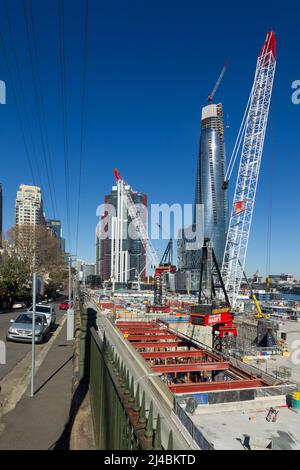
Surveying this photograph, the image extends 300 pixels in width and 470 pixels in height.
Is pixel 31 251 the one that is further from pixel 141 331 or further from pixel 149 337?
pixel 149 337

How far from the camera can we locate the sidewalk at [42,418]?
18.0 ft

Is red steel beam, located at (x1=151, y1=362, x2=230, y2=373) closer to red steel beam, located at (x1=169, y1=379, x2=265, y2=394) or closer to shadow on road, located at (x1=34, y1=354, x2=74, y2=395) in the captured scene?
red steel beam, located at (x1=169, y1=379, x2=265, y2=394)

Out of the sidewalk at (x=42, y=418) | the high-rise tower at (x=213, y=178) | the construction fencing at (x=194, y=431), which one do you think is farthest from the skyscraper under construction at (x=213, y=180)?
the sidewalk at (x=42, y=418)

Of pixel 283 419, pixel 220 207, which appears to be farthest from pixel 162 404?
pixel 220 207

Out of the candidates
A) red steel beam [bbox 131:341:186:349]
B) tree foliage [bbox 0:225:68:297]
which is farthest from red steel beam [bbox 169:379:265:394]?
tree foliage [bbox 0:225:68:297]

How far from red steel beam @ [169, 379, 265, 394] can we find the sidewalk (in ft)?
17.7

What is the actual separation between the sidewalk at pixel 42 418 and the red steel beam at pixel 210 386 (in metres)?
5.41

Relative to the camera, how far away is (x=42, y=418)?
645 cm

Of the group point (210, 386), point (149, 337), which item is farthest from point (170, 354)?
point (210, 386)

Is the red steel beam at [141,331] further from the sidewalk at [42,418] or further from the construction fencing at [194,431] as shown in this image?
the construction fencing at [194,431]

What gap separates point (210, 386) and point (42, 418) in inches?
332

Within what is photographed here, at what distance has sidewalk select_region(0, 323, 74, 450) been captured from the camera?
550 cm

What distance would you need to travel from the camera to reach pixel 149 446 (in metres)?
2.45
